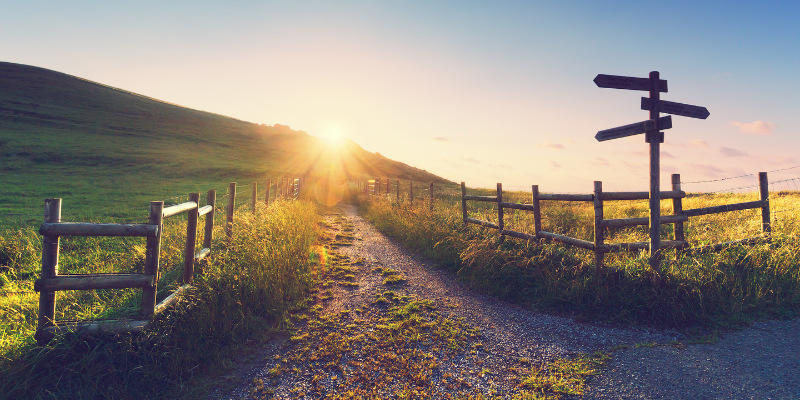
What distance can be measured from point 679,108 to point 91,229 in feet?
30.1

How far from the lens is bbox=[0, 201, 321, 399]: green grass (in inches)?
132

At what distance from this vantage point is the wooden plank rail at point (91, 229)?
3564mm

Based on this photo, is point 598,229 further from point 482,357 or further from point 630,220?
point 482,357

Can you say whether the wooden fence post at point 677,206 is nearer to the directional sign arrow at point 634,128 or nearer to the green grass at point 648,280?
the green grass at point 648,280

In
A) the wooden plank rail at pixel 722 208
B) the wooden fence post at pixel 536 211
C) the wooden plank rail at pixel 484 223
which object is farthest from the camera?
the wooden plank rail at pixel 484 223

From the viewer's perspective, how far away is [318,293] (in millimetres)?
6164

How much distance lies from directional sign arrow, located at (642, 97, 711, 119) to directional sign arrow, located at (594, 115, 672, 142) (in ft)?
0.88

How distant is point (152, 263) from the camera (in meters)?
3.97

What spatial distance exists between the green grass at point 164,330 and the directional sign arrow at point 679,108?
7069 millimetres

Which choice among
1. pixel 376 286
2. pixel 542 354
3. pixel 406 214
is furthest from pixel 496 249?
pixel 406 214

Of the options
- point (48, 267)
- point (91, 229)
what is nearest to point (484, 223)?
point (91, 229)

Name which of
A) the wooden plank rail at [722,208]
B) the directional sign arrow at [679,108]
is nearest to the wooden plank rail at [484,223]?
the wooden plank rail at [722,208]

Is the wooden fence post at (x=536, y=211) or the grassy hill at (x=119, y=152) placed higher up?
the grassy hill at (x=119, y=152)

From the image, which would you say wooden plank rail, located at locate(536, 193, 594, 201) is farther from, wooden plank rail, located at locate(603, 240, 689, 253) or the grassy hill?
the grassy hill
